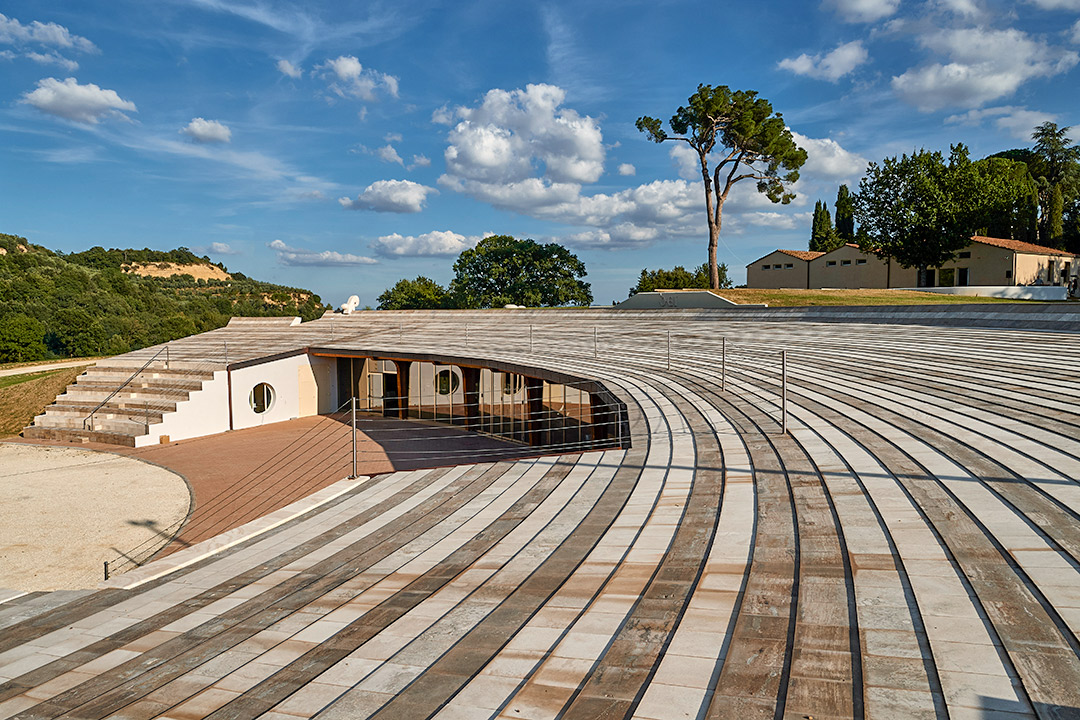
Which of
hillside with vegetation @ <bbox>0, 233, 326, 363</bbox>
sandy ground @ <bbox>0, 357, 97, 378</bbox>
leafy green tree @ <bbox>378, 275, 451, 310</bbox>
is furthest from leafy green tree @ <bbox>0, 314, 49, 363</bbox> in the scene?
leafy green tree @ <bbox>378, 275, 451, 310</bbox>

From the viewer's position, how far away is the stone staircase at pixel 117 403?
1781 centimetres

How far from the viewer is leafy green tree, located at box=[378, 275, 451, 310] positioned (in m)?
54.8

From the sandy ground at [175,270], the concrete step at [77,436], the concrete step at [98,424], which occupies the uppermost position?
the sandy ground at [175,270]

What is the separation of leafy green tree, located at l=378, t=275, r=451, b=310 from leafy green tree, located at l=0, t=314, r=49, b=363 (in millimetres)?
24287

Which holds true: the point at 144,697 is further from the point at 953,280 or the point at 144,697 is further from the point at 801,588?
the point at 953,280

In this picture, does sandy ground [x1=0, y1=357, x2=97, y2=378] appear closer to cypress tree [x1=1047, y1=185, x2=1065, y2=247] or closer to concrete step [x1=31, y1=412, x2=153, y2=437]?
concrete step [x1=31, y1=412, x2=153, y2=437]

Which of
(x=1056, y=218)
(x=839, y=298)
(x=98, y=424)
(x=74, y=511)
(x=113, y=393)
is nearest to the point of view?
(x=74, y=511)

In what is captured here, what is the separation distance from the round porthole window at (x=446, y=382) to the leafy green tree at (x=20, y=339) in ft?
121

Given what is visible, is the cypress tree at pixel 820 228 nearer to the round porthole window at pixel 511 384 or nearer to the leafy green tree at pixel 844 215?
→ the leafy green tree at pixel 844 215

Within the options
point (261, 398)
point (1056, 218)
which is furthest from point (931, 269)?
point (261, 398)

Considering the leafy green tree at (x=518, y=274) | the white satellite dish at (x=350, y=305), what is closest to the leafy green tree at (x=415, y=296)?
the leafy green tree at (x=518, y=274)

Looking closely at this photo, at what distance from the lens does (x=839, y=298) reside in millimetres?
25453

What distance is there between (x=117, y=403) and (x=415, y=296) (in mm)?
38518

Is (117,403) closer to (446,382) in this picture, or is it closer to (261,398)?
(261,398)
